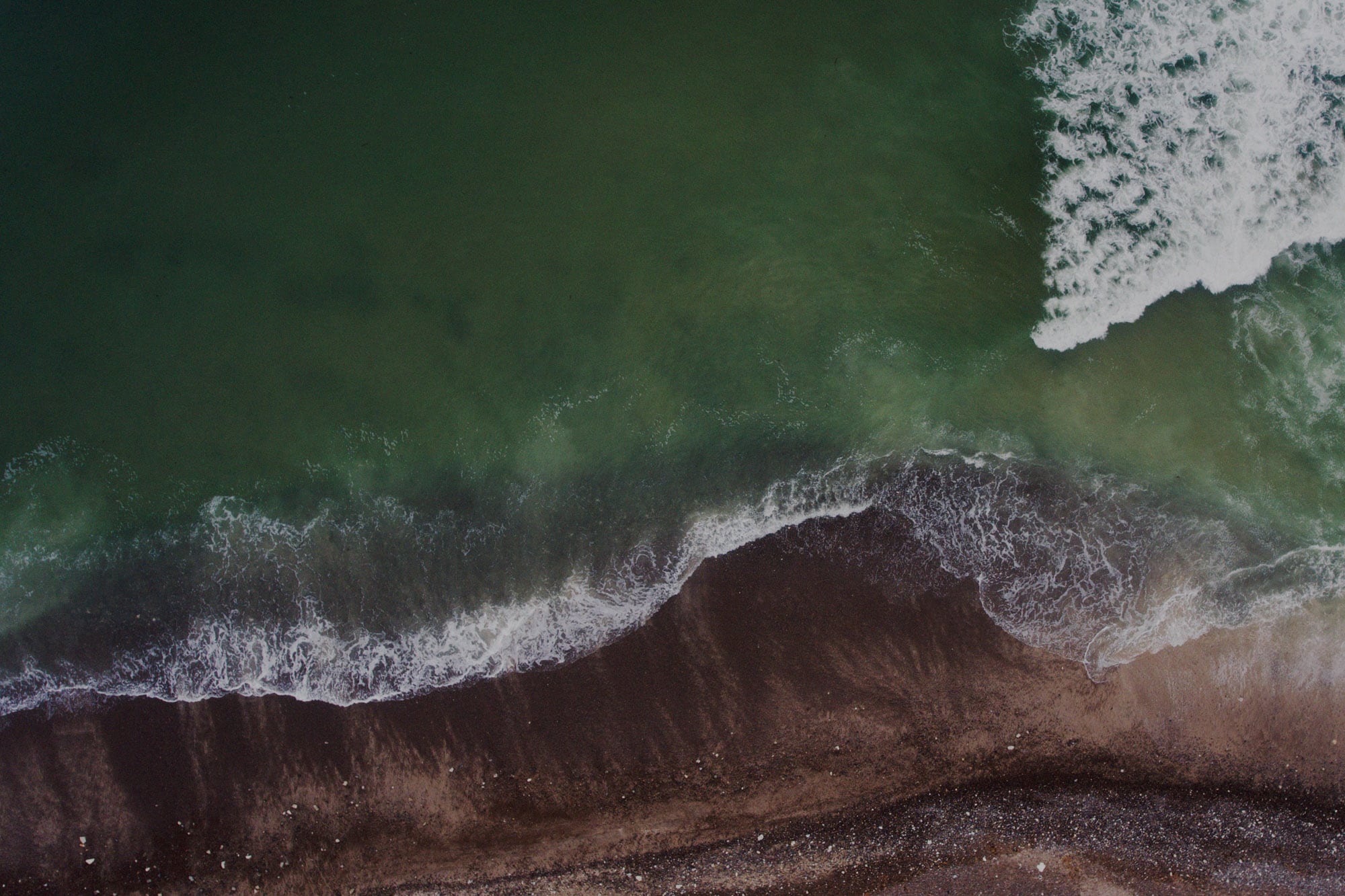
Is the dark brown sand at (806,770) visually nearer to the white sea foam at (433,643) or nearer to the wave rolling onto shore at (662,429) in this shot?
the wave rolling onto shore at (662,429)

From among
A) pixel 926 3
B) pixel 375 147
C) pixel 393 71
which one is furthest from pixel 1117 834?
pixel 393 71

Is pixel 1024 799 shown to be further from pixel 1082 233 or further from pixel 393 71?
pixel 393 71

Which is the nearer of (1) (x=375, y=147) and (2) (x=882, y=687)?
(2) (x=882, y=687)

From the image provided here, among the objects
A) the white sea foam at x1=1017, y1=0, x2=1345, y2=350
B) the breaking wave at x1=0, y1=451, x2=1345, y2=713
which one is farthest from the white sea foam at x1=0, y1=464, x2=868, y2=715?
the white sea foam at x1=1017, y1=0, x2=1345, y2=350

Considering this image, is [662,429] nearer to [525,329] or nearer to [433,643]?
[525,329]

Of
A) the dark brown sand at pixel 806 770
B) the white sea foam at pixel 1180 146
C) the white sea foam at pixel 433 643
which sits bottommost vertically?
the dark brown sand at pixel 806 770

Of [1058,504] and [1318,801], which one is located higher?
[1058,504]

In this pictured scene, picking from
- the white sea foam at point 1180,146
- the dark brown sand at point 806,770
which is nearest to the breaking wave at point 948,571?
the dark brown sand at point 806,770
